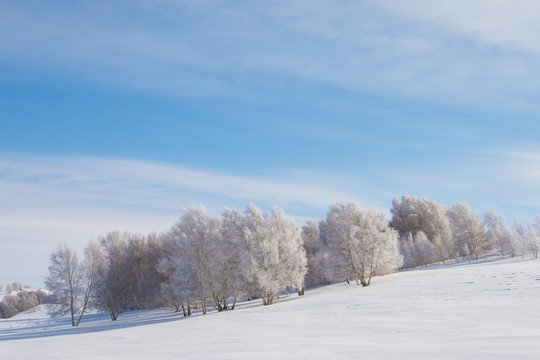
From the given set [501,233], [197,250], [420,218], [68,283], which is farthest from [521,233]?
[68,283]

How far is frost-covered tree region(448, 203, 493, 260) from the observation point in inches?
3243

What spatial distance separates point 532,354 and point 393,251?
141 ft

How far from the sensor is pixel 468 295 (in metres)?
23.3

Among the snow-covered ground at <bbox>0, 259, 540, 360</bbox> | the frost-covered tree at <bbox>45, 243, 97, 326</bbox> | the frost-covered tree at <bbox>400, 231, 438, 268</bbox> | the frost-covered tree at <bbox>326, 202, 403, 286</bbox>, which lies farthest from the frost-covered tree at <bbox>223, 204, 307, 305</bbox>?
the frost-covered tree at <bbox>400, 231, 438, 268</bbox>

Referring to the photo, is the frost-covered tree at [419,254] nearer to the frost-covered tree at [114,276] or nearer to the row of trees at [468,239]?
the row of trees at [468,239]

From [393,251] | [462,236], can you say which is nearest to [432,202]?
[462,236]

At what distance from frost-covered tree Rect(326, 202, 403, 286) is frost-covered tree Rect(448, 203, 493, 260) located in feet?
145

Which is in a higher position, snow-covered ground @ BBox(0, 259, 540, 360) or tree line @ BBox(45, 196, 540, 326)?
tree line @ BBox(45, 196, 540, 326)

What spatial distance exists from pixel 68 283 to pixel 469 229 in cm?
8089

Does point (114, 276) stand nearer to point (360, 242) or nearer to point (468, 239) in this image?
point (360, 242)

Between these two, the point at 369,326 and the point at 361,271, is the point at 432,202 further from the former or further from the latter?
the point at 369,326

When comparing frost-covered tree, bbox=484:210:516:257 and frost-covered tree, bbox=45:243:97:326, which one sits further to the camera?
frost-covered tree, bbox=484:210:516:257

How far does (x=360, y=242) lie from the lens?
46.1m

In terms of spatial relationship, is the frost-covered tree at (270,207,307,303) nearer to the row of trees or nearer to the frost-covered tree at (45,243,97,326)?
the frost-covered tree at (45,243,97,326)
